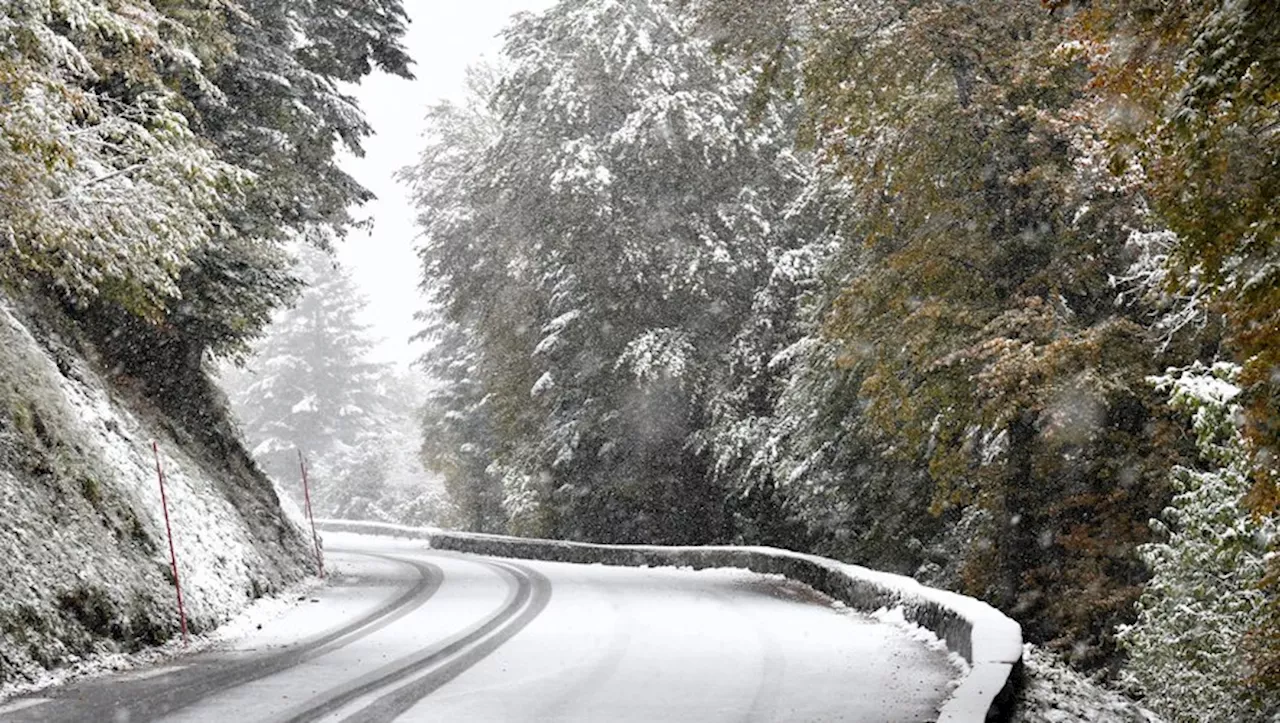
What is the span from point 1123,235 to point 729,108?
13.9m

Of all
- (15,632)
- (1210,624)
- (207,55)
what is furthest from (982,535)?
(15,632)

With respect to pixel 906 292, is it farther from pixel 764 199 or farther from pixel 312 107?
pixel 764 199

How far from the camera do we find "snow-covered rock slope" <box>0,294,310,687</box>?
11500mm

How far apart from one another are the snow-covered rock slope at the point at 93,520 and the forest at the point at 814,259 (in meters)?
1.18

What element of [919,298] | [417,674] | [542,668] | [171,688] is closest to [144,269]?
[171,688]

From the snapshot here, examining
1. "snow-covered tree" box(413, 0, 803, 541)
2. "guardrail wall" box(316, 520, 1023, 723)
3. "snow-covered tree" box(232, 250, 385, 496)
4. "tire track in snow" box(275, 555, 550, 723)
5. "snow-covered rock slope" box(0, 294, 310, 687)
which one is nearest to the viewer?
"guardrail wall" box(316, 520, 1023, 723)

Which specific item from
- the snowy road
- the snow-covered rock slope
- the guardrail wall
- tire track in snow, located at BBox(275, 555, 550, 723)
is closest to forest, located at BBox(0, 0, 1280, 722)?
the snow-covered rock slope

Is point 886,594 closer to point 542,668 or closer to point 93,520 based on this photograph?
point 542,668

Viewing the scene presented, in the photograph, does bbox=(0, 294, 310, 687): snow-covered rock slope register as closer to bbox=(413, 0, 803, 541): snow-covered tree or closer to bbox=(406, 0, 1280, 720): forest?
bbox=(406, 0, 1280, 720): forest

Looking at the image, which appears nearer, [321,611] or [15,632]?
[15,632]

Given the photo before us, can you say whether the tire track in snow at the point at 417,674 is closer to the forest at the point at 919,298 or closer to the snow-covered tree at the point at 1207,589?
the forest at the point at 919,298

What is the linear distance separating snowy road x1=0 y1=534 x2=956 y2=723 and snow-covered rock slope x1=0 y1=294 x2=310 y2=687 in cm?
70

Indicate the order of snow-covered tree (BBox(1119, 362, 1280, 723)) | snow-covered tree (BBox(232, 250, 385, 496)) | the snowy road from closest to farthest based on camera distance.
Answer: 1. the snowy road
2. snow-covered tree (BBox(1119, 362, 1280, 723))
3. snow-covered tree (BBox(232, 250, 385, 496))

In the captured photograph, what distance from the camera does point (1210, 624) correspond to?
1432 centimetres
